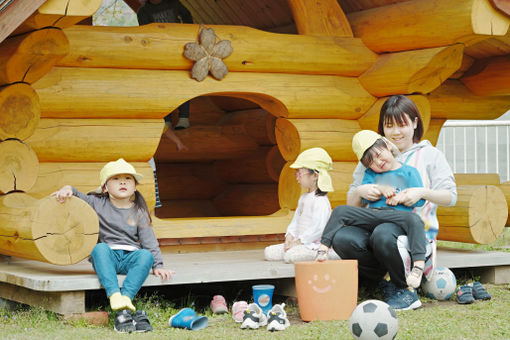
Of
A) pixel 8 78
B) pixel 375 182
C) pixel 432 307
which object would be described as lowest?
pixel 432 307

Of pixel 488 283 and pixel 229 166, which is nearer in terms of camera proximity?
pixel 488 283

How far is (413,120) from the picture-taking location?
638cm

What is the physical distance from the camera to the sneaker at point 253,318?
5.41 m

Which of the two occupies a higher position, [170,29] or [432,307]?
[170,29]

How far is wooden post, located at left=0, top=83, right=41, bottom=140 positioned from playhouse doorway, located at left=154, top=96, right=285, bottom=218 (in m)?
4.01

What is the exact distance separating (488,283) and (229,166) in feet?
17.3

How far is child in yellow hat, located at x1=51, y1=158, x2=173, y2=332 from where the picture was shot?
561 cm

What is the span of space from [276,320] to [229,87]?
322cm

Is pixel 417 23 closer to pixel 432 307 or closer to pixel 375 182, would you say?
pixel 375 182

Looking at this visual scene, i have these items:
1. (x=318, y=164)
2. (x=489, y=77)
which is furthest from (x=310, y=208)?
(x=489, y=77)

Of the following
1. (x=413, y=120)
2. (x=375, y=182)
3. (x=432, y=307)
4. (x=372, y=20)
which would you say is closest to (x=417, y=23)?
(x=372, y=20)

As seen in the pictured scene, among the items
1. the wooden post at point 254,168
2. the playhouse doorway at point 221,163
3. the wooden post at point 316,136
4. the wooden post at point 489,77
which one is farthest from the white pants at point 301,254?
the wooden post at point 489,77

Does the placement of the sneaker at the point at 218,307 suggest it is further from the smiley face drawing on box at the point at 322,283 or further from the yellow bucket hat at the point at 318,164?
the yellow bucket hat at the point at 318,164

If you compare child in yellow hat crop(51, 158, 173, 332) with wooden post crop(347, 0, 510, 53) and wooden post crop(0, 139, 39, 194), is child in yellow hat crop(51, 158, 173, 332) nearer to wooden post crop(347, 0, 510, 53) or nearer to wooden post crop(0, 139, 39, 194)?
wooden post crop(0, 139, 39, 194)
